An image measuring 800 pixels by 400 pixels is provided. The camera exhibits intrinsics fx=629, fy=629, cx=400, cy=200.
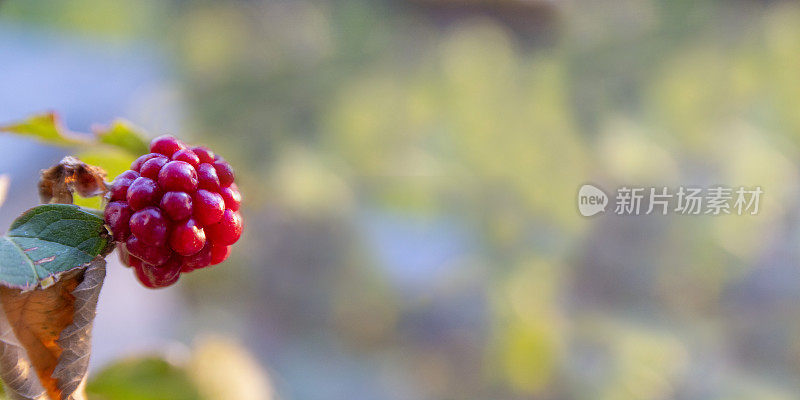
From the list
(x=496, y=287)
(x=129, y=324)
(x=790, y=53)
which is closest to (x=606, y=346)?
(x=496, y=287)

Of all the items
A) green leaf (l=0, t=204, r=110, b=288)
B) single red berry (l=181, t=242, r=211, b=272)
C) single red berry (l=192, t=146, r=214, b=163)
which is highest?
single red berry (l=192, t=146, r=214, b=163)

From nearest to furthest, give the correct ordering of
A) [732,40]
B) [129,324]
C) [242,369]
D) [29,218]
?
[29,218] < [242,369] < [129,324] < [732,40]

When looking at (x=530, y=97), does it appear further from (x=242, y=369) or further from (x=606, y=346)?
(x=242, y=369)

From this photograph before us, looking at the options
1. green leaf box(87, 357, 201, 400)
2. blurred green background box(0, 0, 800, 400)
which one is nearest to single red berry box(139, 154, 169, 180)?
green leaf box(87, 357, 201, 400)

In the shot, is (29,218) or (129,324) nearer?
(29,218)
